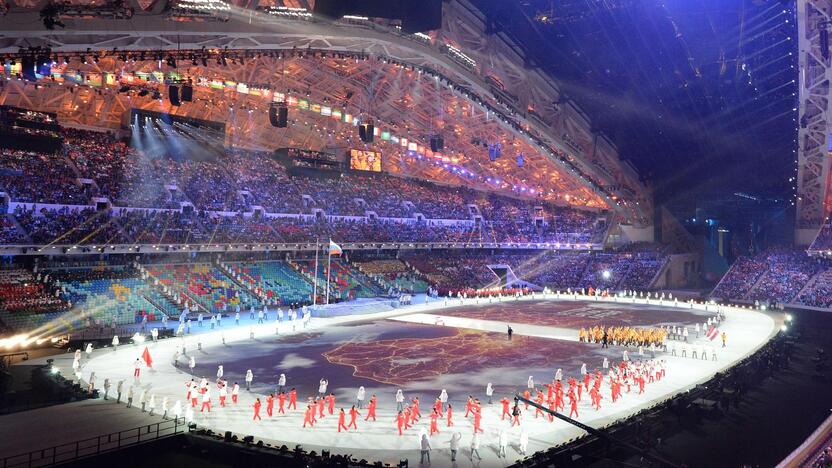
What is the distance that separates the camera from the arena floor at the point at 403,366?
738 inches

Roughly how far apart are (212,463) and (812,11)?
135 ft

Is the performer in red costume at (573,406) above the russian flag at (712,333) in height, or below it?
above

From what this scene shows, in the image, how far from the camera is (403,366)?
2900 centimetres

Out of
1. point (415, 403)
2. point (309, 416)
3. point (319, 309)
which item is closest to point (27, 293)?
point (319, 309)

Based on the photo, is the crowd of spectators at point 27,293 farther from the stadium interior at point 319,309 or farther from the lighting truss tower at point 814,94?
the lighting truss tower at point 814,94

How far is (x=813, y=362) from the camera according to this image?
99.1 ft

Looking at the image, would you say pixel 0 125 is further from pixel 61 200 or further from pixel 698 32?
pixel 698 32

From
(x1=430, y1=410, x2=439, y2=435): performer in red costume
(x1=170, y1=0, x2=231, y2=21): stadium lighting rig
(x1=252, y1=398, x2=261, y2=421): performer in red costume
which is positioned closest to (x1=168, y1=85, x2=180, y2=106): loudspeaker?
(x1=170, y1=0, x2=231, y2=21): stadium lighting rig

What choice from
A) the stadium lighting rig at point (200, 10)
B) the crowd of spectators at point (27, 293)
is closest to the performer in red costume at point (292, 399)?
the stadium lighting rig at point (200, 10)

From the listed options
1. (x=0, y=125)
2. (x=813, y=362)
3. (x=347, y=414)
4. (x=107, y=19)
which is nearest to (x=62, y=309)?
(x=0, y=125)

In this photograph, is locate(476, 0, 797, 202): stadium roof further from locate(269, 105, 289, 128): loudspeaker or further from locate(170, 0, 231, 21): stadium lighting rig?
locate(170, 0, 231, 21): stadium lighting rig

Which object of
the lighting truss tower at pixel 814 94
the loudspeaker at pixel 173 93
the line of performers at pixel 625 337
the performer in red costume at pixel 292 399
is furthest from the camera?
the lighting truss tower at pixel 814 94

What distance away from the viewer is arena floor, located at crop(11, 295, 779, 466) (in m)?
18.8

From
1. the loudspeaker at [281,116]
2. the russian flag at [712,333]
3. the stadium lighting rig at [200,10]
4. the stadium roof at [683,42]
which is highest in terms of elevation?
the stadium roof at [683,42]
